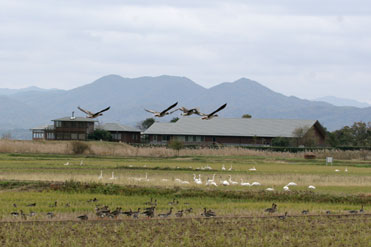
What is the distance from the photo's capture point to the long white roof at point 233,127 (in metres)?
98.5

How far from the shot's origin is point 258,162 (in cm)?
6122

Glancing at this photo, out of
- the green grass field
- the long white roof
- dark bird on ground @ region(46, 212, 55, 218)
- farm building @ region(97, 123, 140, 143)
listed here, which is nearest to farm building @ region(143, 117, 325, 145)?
the long white roof

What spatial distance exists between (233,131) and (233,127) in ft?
7.48

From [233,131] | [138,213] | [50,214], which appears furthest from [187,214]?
[233,131]

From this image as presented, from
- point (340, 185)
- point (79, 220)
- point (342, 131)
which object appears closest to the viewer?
point (79, 220)

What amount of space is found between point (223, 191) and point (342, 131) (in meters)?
82.1

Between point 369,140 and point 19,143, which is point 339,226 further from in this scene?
point 369,140

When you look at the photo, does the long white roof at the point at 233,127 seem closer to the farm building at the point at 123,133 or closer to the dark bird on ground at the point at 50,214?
the farm building at the point at 123,133

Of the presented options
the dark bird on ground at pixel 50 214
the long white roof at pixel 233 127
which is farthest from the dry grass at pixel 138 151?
the dark bird on ground at pixel 50 214

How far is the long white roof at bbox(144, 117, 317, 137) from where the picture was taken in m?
98.5

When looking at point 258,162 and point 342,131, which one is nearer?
point 258,162

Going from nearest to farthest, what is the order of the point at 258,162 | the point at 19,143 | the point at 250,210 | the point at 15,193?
1. the point at 250,210
2. the point at 15,193
3. the point at 258,162
4. the point at 19,143

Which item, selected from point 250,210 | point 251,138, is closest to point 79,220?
point 250,210

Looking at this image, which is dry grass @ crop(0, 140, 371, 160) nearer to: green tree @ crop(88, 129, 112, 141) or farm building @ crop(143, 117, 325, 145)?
farm building @ crop(143, 117, 325, 145)
